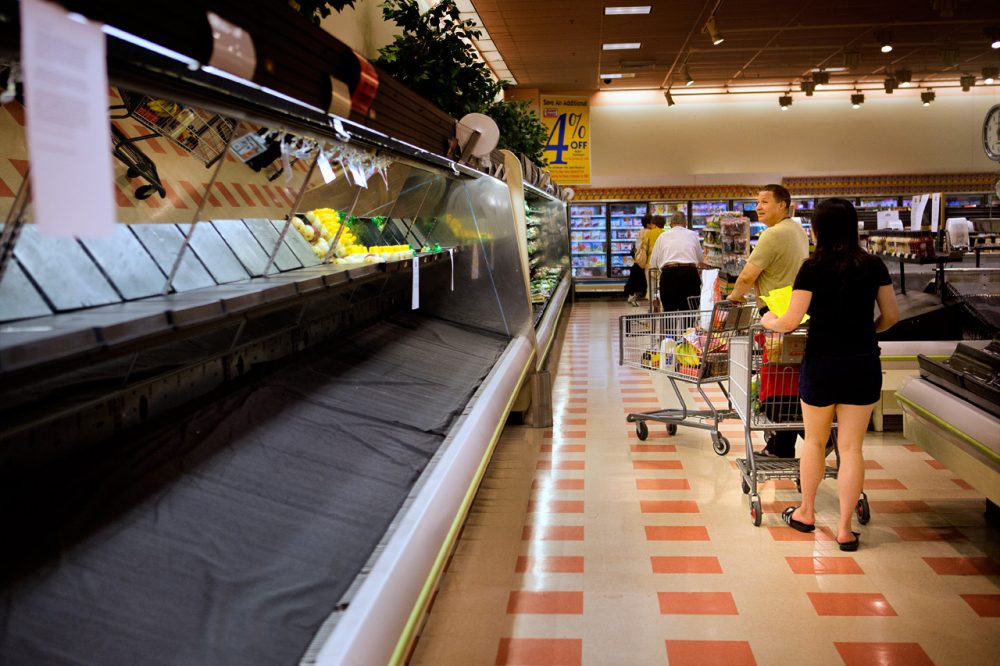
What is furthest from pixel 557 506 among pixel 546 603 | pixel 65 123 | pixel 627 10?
pixel 627 10

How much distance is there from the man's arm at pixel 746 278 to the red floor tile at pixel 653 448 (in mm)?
1058

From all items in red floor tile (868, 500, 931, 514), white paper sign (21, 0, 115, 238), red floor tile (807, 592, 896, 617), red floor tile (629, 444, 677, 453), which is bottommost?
red floor tile (807, 592, 896, 617)

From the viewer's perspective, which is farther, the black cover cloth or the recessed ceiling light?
the recessed ceiling light

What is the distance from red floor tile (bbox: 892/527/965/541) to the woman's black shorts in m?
0.73

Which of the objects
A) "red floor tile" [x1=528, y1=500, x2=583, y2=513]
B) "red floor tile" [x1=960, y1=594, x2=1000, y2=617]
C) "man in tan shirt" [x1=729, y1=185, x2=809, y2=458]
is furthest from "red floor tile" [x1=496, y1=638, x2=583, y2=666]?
"man in tan shirt" [x1=729, y1=185, x2=809, y2=458]

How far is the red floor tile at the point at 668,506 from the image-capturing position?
4.49 meters

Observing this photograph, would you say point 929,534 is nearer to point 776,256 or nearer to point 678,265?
point 776,256

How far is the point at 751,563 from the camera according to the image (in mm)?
3781

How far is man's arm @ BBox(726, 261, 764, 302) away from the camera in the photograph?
5.46 m

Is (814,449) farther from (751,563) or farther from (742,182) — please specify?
(742,182)

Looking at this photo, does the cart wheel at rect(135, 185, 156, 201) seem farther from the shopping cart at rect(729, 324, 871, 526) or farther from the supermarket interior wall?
the supermarket interior wall

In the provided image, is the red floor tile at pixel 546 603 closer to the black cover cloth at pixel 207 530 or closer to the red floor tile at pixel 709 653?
the red floor tile at pixel 709 653

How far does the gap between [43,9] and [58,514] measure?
1.22 metres

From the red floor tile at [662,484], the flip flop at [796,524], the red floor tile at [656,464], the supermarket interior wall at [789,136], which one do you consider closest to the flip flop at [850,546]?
the flip flop at [796,524]
